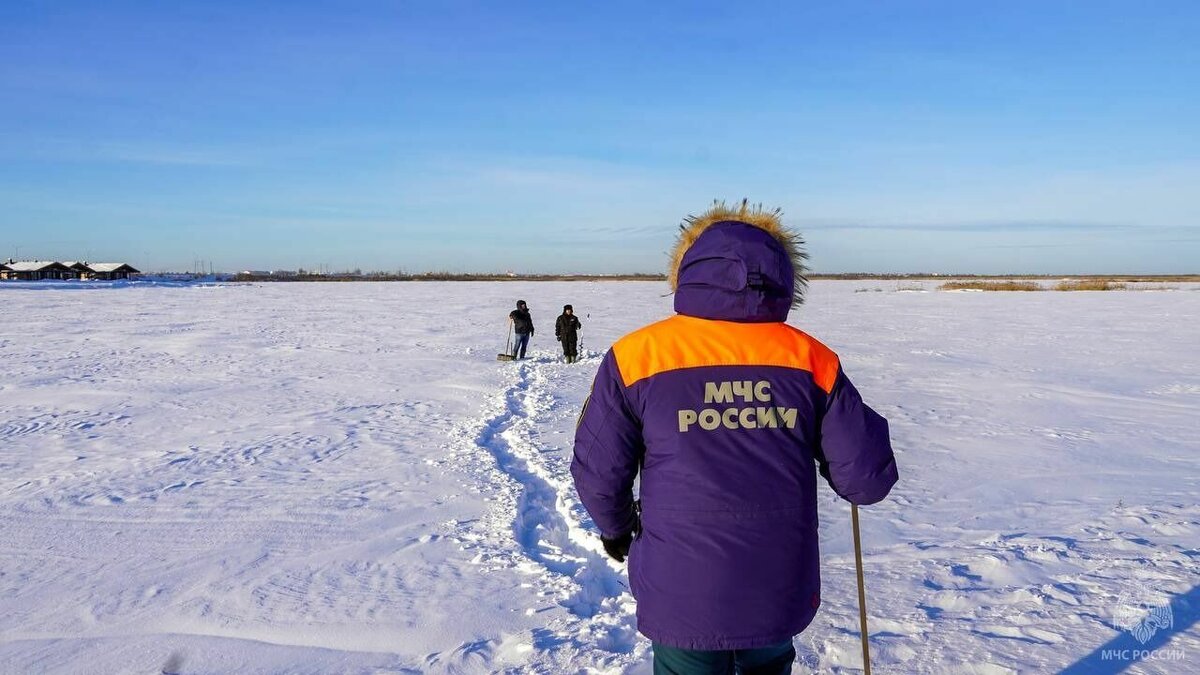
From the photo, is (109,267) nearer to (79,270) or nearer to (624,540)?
(79,270)

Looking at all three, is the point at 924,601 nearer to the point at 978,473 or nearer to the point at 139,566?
the point at 978,473

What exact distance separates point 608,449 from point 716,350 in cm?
34

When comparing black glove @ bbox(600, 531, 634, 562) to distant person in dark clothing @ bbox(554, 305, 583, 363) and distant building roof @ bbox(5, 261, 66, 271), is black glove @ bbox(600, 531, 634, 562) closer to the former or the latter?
distant person in dark clothing @ bbox(554, 305, 583, 363)

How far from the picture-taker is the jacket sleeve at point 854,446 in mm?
1729

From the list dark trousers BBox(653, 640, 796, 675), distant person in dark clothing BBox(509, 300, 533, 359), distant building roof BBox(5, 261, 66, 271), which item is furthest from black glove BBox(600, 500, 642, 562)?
distant building roof BBox(5, 261, 66, 271)

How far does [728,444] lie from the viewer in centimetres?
169

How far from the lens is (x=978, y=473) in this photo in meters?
5.91

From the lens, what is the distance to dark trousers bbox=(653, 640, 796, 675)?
1.76m

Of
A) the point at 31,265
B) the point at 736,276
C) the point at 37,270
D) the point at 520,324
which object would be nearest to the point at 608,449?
the point at 736,276

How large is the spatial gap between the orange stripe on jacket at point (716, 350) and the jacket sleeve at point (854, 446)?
0.05 meters

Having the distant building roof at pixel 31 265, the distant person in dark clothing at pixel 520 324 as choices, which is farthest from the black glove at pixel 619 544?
the distant building roof at pixel 31 265

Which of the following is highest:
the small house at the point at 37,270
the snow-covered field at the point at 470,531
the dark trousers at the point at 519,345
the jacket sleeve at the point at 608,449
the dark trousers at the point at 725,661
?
the small house at the point at 37,270

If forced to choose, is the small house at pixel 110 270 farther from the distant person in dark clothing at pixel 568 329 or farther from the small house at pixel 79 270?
the distant person in dark clothing at pixel 568 329

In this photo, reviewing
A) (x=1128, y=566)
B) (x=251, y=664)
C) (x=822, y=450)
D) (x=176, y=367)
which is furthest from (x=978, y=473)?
(x=176, y=367)
